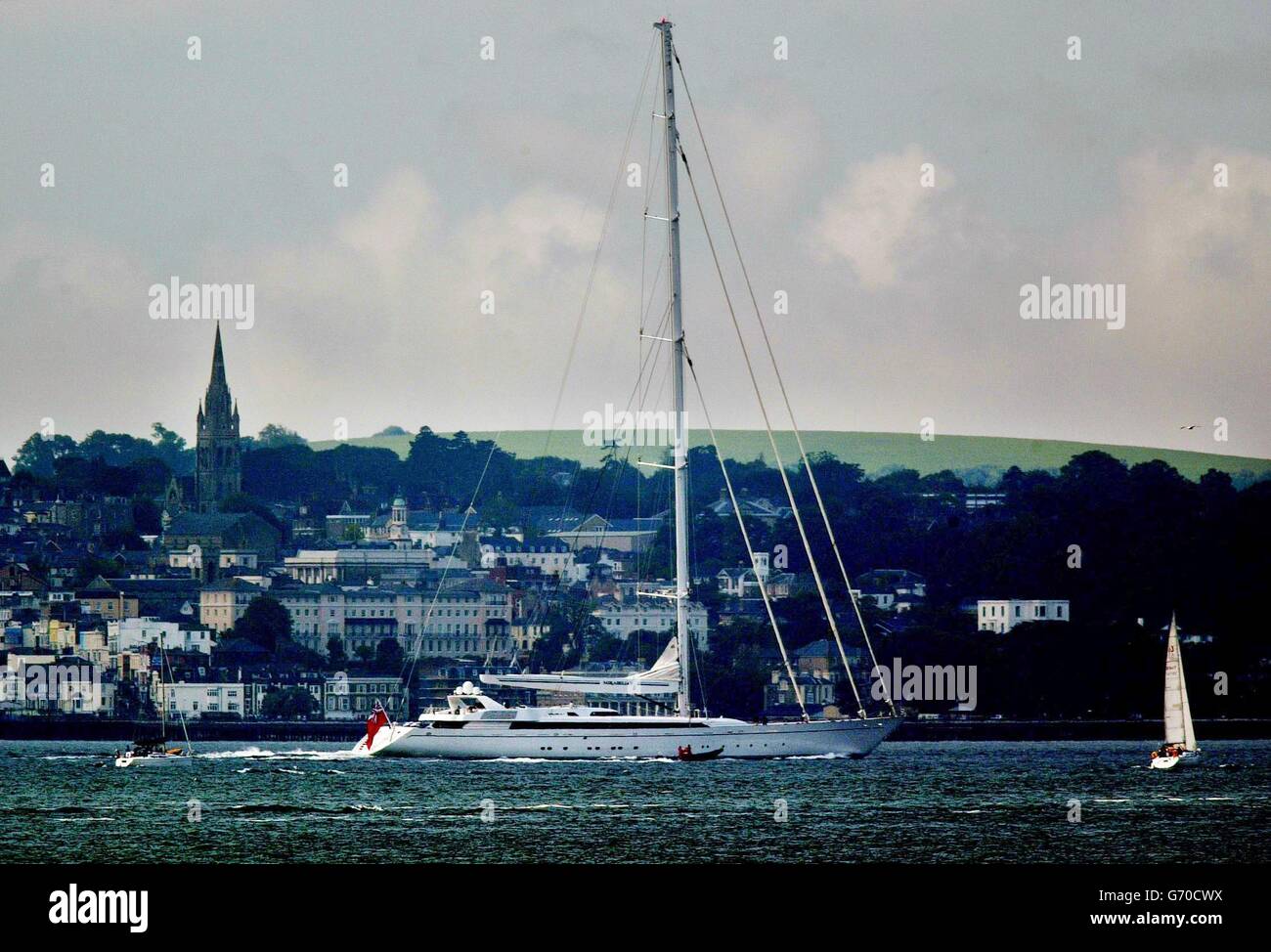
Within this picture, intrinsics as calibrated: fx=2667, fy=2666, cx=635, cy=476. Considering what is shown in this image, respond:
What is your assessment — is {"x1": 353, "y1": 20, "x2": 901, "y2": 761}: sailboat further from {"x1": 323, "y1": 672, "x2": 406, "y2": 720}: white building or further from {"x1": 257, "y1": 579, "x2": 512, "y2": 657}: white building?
{"x1": 257, "y1": 579, "x2": 512, "y2": 657}: white building

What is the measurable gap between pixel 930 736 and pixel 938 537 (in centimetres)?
4847

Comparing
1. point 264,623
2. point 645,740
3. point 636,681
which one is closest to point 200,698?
point 264,623

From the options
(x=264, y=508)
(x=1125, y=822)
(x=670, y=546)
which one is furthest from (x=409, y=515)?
(x=1125, y=822)

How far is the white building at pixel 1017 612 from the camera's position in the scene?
13488 centimetres

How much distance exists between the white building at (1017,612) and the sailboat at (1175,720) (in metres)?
71.6

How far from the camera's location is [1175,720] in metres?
60.4

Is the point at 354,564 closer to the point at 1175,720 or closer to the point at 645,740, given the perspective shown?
the point at 1175,720

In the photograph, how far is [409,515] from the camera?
622 ft

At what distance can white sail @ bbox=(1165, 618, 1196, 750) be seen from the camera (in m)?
58.3

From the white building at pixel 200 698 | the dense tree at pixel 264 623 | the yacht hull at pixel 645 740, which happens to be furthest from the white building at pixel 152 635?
the yacht hull at pixel 645 740

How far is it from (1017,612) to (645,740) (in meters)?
80.6

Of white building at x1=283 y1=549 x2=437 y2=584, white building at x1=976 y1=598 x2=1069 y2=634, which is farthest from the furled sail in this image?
white building at x1=283 y1=549 x2=437 y2=584
